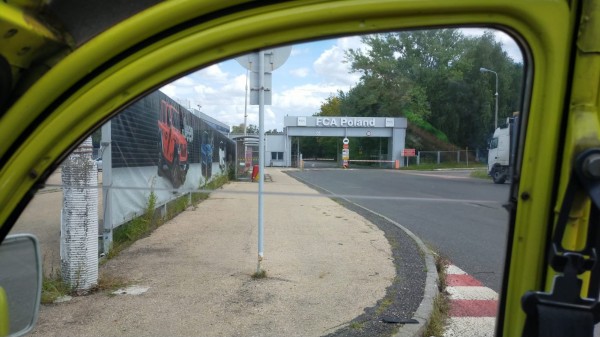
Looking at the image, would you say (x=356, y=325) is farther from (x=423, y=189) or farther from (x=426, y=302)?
(x=423, y=189)

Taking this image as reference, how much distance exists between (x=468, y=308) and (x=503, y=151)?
3.80 m

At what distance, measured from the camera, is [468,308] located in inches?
189

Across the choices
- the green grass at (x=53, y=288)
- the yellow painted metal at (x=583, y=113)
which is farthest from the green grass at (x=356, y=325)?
the yellow painted metal at (x=583, y=113)

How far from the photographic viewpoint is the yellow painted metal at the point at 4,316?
1316 mm

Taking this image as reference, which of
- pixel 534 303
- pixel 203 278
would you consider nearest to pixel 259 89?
pixel 203 278

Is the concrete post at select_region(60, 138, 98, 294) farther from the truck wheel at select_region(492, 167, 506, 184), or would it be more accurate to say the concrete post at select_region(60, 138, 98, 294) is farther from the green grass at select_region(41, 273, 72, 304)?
the truck wheel at select_region(492, 167, 506, 184)

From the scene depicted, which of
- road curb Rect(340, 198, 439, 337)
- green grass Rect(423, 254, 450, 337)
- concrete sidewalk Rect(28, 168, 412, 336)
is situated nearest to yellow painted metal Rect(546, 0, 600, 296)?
concrete sidewalk Rect(28, 168, 412, 336)

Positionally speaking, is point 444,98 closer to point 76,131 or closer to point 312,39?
point 312,39

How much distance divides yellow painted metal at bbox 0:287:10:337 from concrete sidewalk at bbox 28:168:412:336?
1085 millimetres

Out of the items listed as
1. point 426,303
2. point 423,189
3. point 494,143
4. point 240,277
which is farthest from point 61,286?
point 494,143

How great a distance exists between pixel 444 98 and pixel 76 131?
126 centimetres

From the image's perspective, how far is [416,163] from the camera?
72.2 inches

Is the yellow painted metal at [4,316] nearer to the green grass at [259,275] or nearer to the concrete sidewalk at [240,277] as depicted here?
the concrete sidewalk at [240,277]

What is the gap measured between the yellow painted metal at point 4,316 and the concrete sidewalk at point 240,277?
1.09 m
